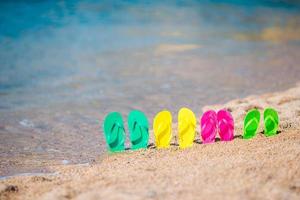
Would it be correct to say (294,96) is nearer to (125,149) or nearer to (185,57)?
(125,149)

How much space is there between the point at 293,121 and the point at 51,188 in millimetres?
2331

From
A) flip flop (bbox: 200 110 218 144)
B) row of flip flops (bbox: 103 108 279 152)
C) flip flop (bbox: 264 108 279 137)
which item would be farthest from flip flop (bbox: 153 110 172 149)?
flip flop (bbox: 264 108 279 137)

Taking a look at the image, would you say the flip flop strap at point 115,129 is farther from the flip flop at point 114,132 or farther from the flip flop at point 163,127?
the flip flop at point 163,127

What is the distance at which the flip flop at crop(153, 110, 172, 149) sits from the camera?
3729 mm

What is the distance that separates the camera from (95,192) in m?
2.62

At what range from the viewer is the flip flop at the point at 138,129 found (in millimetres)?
3771

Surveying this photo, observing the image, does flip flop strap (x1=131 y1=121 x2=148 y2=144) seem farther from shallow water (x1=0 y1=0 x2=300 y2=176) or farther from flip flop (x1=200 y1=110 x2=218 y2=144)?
flip flop (x1=200 y1=110 x2=218 y2=144)

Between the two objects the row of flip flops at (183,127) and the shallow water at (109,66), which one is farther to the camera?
the shallow water at (109,66)

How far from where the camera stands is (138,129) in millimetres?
3785

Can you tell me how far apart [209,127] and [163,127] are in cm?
38

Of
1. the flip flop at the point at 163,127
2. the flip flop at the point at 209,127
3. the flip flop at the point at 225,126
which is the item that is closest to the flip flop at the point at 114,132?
the flip flop at the point at 163,127

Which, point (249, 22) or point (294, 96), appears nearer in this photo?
point (294, 96)

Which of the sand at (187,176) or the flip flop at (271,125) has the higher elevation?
the flip flop at (271,125)

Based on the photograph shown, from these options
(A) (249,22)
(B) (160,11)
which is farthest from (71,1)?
(A) (249,22)
